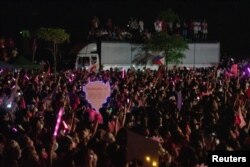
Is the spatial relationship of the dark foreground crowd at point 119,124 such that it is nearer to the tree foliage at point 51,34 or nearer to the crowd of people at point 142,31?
the tree foliage at point 51,34

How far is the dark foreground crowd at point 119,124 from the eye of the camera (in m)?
9.07

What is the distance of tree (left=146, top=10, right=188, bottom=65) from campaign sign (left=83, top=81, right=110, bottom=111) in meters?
22.2

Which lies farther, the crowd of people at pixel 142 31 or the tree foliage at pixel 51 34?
the crowd of people at pixel 142 31

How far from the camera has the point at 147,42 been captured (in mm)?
36719

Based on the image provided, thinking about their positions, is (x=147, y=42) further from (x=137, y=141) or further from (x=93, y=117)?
(x=137, y=141)

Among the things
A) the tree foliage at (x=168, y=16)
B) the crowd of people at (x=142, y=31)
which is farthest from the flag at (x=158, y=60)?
the tree foliage at (x=168, y=16)

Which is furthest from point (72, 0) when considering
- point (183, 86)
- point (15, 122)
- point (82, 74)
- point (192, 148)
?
point (192, 148)

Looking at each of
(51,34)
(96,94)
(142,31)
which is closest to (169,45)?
(142,31)

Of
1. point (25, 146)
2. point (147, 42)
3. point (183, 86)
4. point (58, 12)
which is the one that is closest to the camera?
point (25, 146)

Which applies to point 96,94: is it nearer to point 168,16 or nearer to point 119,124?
point 119,124

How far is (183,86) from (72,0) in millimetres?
35222

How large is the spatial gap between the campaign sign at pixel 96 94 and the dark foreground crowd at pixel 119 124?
0.59ft

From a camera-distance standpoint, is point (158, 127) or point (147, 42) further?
point (147, 42)

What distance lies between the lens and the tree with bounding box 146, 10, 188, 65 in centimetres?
3544
